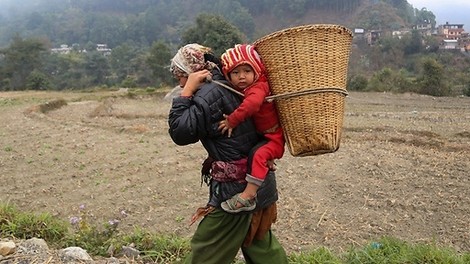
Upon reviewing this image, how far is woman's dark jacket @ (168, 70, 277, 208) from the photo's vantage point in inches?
82.0

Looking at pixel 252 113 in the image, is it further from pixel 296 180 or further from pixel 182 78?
pixel 296 180

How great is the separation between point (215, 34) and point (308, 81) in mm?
23910

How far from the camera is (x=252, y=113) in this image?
207 centimetres

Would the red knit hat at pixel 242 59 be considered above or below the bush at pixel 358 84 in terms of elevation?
above

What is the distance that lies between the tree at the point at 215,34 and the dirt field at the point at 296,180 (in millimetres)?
13993

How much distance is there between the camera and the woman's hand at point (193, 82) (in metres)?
2.10

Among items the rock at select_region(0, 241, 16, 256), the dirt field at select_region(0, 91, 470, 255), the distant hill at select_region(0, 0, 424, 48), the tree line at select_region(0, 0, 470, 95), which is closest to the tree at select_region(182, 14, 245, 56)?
the tree line at select_region(0, 0, 470, 95)

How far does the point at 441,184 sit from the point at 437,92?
587 inches

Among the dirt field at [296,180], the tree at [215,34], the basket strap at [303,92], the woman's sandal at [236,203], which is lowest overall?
the dirt field at [296,180]

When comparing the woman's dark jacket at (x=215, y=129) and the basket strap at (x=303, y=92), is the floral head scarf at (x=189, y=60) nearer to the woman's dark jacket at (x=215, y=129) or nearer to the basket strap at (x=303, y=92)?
the woman's dark jacket at (x=215, y=129)

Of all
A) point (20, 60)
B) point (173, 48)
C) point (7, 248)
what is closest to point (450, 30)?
point (173, 48)

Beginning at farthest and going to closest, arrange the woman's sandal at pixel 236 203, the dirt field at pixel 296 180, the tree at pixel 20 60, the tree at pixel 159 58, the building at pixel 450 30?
the building at pixel 450 30
the tree at pixel 20 60
the tree at pixel 159 58
the dirt field at pixel 296 180
the woman's sandal at pixel 236 203

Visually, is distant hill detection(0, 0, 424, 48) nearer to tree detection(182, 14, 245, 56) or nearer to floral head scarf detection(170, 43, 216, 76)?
tree detection(182, 14, 245, 56)

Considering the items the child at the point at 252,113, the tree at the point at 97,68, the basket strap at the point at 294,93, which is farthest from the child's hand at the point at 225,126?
the tree at the point at 97,68
